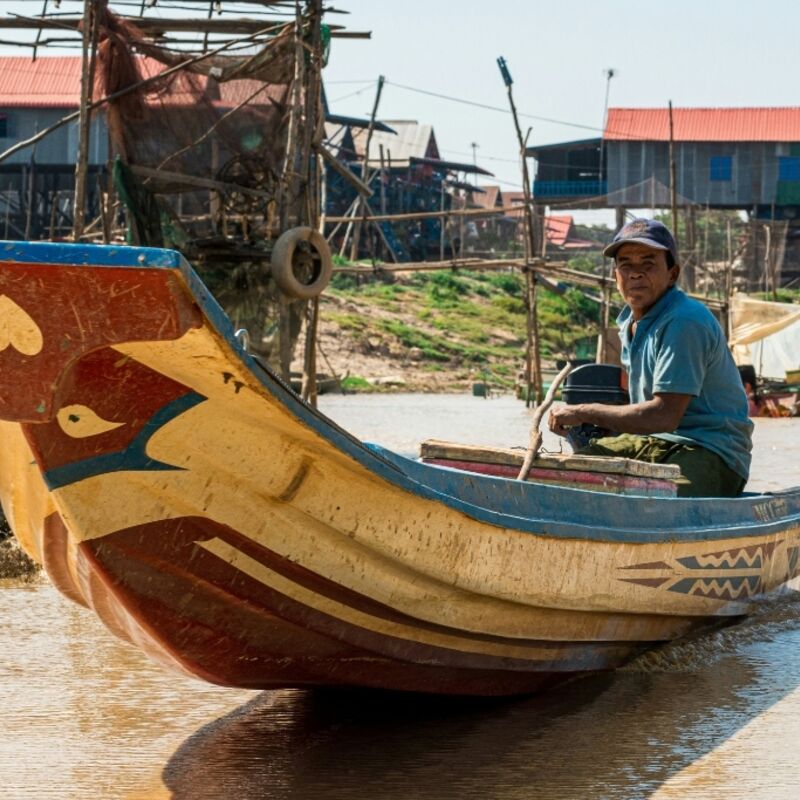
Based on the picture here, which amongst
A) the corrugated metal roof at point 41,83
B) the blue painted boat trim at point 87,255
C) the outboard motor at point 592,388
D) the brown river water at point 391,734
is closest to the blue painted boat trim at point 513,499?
the blue painted boat trim at point 87,255

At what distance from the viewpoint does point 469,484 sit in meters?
3.93

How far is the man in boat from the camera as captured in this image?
4.62 meters

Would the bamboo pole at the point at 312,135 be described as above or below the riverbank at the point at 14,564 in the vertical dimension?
above

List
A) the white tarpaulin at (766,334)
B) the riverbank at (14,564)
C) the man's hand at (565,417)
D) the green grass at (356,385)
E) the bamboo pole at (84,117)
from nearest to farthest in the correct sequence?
the man's hand at (565,417) < the riverbank at (14,564) < the bamboo pole at (84,117) < the white tarpaulin at (766,334) < the green grass at (356,385)

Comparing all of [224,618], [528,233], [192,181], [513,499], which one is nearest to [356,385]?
[528,233]

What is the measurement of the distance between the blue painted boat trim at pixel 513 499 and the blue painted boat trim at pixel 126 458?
0.69 ft

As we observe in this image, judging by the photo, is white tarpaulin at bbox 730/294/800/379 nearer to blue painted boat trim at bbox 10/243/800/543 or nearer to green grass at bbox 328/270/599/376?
green grass at bbox 328/270/599/376

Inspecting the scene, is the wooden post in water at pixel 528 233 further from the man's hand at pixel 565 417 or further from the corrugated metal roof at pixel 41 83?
the corrugated metal roof at pixel 41 83

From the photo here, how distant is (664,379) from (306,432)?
70.6 inches

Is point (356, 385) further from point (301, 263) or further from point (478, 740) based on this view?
point (478, 740)

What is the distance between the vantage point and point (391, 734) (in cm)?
401

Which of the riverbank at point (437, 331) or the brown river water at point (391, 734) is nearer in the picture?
the brown river water at point (391, 734)

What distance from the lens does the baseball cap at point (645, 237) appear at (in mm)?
4781

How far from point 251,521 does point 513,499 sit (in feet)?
3.17
